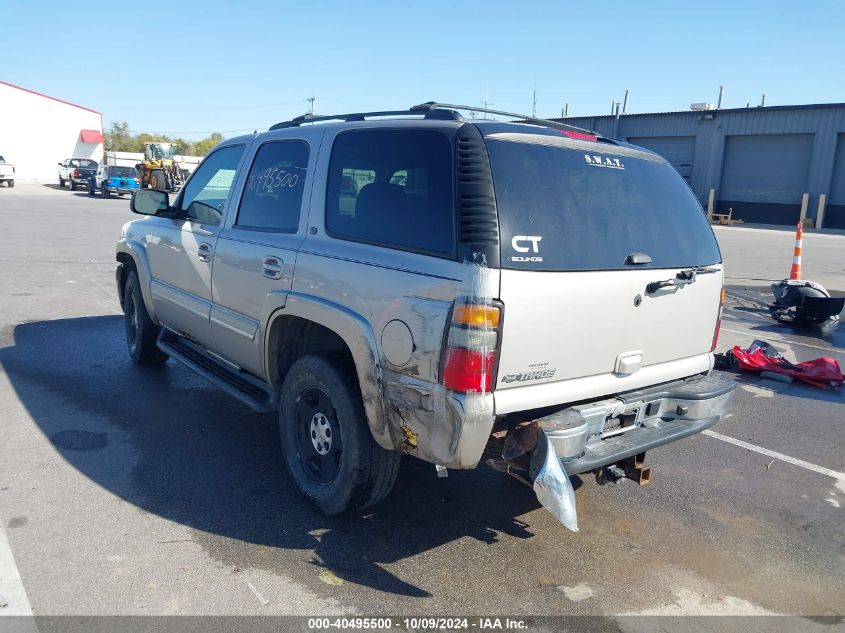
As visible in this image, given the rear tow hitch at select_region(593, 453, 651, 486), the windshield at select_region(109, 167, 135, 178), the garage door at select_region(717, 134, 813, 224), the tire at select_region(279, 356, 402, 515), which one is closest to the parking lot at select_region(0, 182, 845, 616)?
the tire at select_region(279, 356, 402, 515)

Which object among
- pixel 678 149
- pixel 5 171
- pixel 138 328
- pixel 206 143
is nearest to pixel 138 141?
pixel 206 143

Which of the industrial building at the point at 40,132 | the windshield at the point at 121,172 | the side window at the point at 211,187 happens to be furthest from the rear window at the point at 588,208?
the industrial building at the point at 40,132

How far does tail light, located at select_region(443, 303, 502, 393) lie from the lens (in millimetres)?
2885

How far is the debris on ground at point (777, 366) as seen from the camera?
6.71m

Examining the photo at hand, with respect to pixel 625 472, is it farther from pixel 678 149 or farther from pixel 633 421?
pixel 678 149

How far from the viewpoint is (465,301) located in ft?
9.48

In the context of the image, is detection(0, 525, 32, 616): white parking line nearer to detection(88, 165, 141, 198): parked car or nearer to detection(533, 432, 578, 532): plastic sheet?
detection(533, 432, 578, 532): plastic sheet

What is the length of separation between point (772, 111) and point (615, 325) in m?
36.3

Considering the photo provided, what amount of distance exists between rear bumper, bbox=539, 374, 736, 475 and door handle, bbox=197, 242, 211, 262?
2766mm

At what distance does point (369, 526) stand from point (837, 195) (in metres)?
36.0

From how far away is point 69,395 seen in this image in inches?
222

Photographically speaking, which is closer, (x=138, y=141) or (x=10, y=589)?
(x=10, y=589)

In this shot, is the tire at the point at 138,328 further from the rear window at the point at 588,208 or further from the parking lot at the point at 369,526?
the rear window at the point at 588,208

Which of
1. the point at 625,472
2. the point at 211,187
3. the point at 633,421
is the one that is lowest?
the point at 625,472
